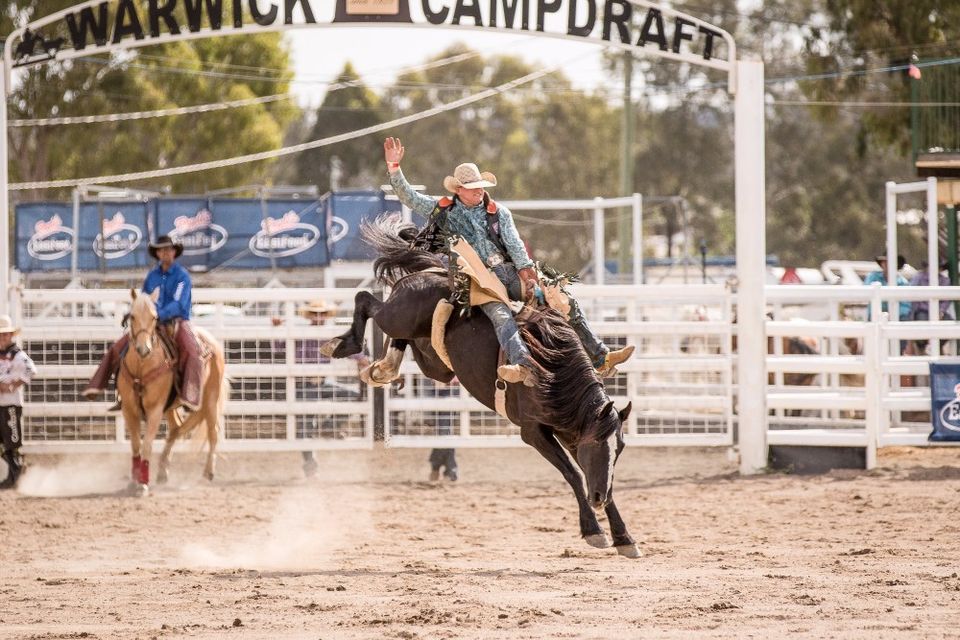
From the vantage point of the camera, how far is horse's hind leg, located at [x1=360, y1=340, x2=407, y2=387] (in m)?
9.12

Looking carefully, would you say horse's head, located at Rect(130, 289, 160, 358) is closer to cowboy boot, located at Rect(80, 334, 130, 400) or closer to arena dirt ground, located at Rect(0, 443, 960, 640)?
cowboy boot, located at Rect(80, 334, 130, 400)

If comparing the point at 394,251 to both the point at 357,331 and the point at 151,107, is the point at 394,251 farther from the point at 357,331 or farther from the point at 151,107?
the point at 151,107

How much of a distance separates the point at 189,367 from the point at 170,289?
2.36ft

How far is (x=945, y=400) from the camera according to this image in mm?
12180

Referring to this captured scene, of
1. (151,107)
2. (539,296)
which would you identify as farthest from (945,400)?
(151,107)

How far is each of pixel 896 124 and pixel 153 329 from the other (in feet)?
49.7

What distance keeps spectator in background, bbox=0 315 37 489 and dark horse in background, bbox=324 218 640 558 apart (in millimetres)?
4504

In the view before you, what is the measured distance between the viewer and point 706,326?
12.6 metres

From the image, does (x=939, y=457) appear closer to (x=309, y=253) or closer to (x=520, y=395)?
(x=520, y=395)

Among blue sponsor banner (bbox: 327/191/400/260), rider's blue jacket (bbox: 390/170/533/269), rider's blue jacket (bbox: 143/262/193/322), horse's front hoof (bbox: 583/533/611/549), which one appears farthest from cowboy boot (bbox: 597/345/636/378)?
blue sponsor banner (bbox: 327/191/400/260)

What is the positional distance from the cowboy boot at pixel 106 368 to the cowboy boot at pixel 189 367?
0.48 meters

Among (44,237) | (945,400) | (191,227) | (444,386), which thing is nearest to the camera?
(945,400)

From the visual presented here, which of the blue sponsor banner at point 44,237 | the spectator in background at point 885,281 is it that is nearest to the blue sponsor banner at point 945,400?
the spectator in background at point 885,281

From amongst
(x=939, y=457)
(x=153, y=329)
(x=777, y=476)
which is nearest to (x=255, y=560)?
(x=153, y=329)
